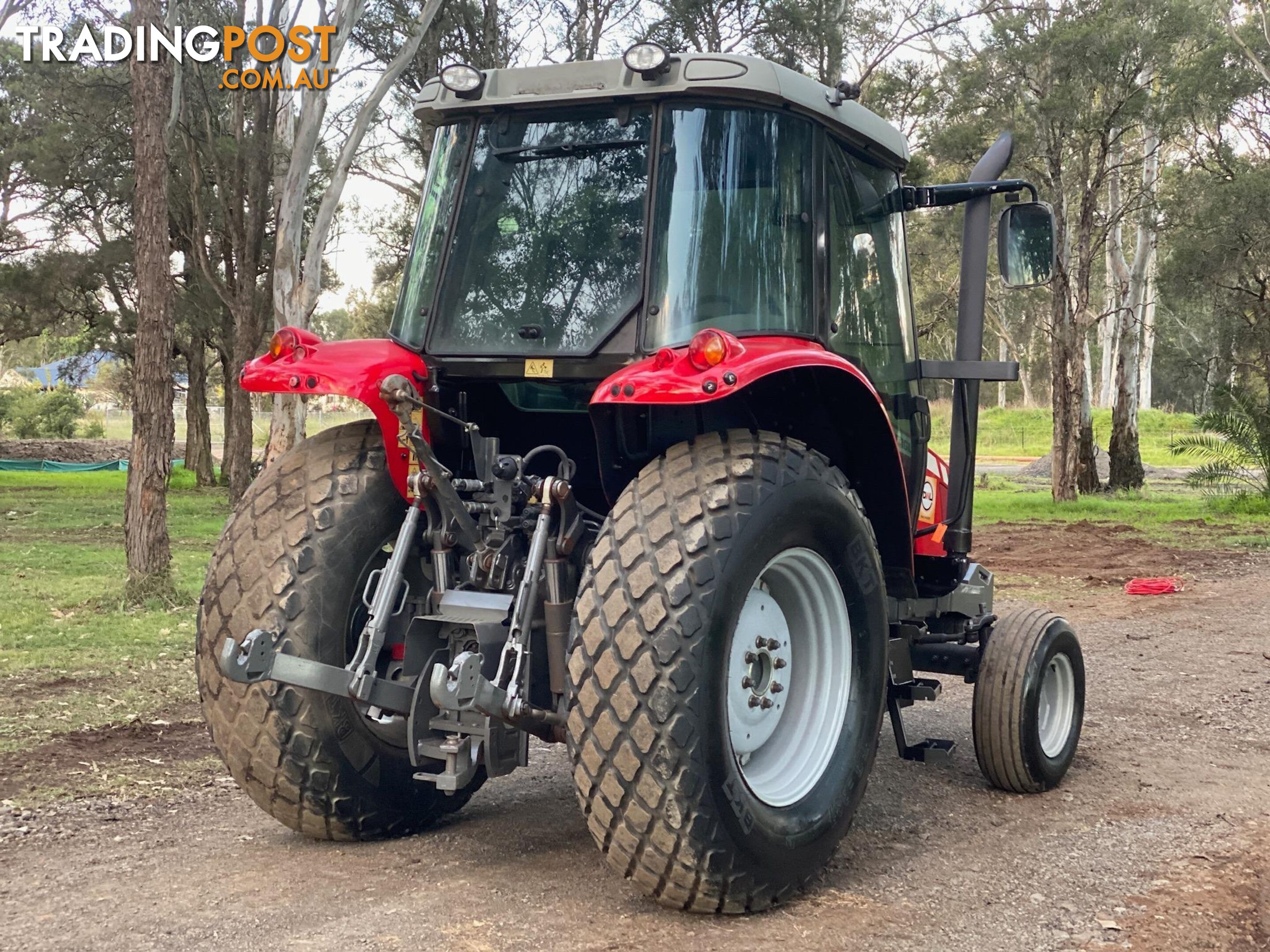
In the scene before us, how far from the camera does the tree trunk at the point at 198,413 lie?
3216cm

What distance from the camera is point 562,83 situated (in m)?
4.46

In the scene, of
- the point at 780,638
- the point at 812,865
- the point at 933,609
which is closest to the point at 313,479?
the point at 780,638

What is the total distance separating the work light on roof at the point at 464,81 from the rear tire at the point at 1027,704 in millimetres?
3164

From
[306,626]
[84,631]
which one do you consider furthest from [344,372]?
[84,631]

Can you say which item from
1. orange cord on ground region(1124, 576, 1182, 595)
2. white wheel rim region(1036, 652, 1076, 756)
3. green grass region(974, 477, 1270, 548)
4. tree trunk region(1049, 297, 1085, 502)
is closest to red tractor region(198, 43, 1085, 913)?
white wheel rim region(1036, 652, 1076, 756)

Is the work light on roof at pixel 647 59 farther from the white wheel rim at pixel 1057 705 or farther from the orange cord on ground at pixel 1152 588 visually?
the orange cord on ground at pixel 1152 588

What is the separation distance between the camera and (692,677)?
3582mm

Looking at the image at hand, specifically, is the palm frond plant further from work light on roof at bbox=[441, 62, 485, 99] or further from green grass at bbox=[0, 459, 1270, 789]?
work light on roof at bbox=[441, 62, 485, 99]

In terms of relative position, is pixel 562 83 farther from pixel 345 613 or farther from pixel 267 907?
pixel 267 907

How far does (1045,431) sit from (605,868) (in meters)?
52.0

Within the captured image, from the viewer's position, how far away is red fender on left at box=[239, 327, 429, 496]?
4188 millimetres

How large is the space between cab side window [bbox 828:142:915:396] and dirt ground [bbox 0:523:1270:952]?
1.81m

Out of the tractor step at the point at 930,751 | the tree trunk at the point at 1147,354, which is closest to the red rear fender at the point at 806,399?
the tractor step at the point at 930,751

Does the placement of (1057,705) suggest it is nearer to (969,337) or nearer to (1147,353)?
(969,337)
